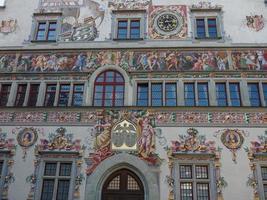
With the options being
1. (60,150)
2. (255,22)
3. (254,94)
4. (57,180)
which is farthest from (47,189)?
(255,22)

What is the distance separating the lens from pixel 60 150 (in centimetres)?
1366

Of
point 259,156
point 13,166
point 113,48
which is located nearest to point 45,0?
point 113,48

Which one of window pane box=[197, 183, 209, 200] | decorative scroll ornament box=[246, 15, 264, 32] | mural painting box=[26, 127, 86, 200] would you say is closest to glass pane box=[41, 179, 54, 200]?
mural painting box=[26, 127, 86, 200]

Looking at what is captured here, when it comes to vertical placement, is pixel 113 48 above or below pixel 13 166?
above

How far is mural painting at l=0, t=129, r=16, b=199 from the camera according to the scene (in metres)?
13.3

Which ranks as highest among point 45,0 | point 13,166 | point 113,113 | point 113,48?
point 45,0

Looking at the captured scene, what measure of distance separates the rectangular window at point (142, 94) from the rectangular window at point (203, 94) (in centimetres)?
206

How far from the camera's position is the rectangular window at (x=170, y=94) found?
14350 mm

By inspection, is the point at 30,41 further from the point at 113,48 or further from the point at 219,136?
the point at 219,136

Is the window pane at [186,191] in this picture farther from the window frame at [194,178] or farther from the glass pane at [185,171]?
the glass pane at [185,171]

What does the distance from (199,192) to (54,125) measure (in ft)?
19.4

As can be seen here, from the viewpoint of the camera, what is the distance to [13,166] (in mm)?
13547

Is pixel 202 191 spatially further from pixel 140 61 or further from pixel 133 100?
pixel 140 61

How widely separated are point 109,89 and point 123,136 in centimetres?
218
